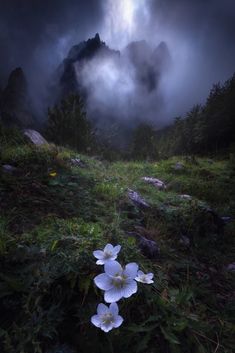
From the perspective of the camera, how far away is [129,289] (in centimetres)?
149

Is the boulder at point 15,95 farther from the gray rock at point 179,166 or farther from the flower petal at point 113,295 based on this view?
A: the flower petal at point 113,295

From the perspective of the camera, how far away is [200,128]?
22484 mm

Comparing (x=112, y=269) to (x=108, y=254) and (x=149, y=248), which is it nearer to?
(x=108, y=254)

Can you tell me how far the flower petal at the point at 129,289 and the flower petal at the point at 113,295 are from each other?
0.02 metres

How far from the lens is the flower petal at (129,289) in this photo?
146 centimetres

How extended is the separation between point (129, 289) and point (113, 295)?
3.3 inches

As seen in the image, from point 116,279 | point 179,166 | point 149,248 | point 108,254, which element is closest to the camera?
point 116,279

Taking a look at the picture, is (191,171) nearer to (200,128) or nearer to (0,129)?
(0,129)

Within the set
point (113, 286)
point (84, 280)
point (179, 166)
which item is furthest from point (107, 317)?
point (179, 166)

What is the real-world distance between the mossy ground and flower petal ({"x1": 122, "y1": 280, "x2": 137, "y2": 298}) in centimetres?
24

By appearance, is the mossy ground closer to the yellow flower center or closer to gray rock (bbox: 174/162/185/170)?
the yellow flower center

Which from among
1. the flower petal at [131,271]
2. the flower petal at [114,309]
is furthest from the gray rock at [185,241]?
the flower petal at [114,309]

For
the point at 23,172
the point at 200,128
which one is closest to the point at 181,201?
the point at 23,172

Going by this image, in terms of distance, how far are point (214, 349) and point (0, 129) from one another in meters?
7.46
